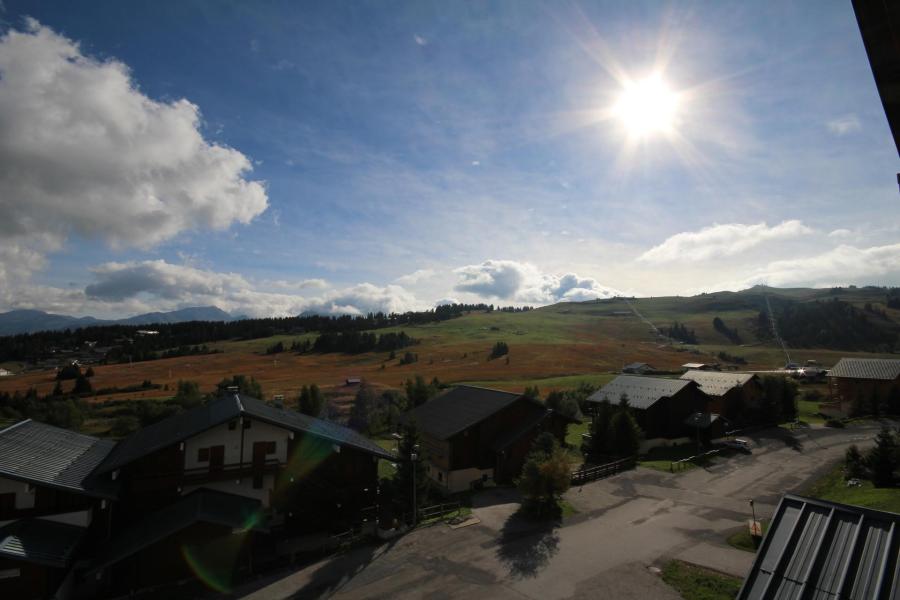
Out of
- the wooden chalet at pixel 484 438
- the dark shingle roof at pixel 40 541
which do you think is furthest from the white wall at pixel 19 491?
the wooden chalet at pixel 484 438

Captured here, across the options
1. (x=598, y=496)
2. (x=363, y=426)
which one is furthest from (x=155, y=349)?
(x=598, y=496)

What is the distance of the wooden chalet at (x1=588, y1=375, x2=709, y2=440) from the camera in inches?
1999

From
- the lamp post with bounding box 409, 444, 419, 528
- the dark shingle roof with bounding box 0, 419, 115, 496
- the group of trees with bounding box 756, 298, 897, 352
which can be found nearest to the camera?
the dark shingle roof with bounding box 0, 419, 115, 496

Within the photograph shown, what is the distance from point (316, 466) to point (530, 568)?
1519cm

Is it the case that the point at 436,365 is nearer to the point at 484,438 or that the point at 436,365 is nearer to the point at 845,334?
the point at 484,438

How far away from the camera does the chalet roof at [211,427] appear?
2797cm

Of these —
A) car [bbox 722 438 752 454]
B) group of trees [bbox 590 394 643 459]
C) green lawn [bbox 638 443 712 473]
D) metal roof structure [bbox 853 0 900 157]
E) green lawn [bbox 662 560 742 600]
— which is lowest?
green lawn [bbox 638 443 712 473]

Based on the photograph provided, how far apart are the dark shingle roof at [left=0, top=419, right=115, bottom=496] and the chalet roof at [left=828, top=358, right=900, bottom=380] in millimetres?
85267

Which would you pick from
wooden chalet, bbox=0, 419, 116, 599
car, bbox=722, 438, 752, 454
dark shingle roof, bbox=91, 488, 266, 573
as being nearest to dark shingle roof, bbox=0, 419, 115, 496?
wooden chalet, bbox=0, 419, 116, 599

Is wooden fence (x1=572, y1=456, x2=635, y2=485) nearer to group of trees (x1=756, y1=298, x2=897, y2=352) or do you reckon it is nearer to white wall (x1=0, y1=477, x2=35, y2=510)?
white wall (x1=0, y1=477, x2=35, y2=510)

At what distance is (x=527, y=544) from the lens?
2606 cm

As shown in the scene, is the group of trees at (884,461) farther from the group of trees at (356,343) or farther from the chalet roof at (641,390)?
the group of trees at (356,343)

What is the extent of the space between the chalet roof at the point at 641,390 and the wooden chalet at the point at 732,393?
5.51m

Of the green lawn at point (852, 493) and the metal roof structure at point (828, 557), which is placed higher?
the metal roof structure at point (828, 557)
